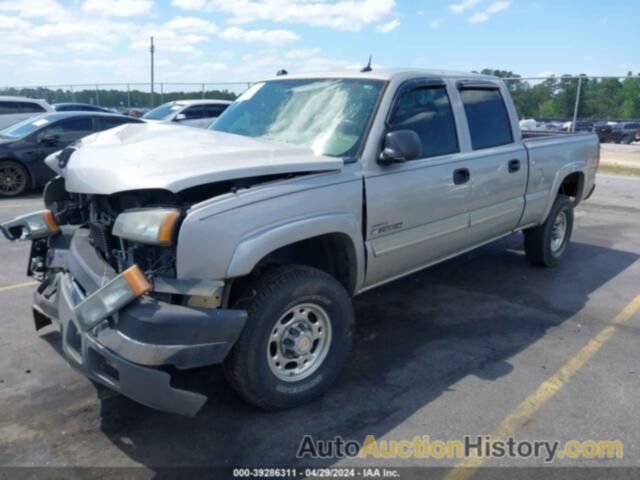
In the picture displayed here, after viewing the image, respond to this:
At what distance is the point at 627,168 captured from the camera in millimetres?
15406

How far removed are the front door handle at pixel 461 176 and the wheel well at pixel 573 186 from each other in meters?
2.40

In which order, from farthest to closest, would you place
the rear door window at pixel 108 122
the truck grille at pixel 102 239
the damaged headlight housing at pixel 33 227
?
the rear door window at pixel 108 122 → the damaged headlight housing at pixel 33 227 → the truck grille at pixel 102 239

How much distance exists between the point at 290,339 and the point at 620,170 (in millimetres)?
14457

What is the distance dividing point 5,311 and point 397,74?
3.79 metres

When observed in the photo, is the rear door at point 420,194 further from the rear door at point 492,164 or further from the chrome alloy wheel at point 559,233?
the chrome alloy wheel at point 559,233

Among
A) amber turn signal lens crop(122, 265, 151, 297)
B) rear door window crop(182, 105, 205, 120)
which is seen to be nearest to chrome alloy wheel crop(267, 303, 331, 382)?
amber turn signal lens crop(122, 265, 151, 297)

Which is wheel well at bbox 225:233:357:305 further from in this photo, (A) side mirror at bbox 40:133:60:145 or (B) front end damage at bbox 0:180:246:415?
(A) side mirror at bbox 40:133:60:145

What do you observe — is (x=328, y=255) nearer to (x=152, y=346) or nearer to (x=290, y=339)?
(x=290, y=339)

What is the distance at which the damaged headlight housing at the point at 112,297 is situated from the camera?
2666mm

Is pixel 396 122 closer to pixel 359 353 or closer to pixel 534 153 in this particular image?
pixel 359 353

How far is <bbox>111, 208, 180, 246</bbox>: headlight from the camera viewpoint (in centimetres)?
271

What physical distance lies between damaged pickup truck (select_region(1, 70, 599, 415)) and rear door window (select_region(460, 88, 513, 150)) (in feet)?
0.07

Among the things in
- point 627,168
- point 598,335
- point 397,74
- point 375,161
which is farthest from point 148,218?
point 627,168

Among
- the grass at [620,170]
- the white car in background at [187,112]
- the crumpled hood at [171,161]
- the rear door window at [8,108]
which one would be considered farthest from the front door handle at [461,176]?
the rear door window at [8,108]
